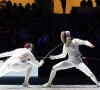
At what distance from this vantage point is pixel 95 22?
16422mm

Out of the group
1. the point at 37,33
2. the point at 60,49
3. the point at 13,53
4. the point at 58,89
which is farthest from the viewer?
the point at 37,33

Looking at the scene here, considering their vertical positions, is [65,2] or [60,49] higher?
[65,2]

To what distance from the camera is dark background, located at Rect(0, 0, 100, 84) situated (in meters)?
14.5

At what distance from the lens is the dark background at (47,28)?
14.5 metres

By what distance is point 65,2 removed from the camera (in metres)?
16.9

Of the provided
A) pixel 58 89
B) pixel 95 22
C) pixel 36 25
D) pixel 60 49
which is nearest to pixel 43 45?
pixel 60 49

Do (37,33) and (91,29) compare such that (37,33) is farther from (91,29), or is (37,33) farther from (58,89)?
(58,89)

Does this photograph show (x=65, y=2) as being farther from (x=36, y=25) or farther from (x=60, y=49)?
(x=60, y=49)

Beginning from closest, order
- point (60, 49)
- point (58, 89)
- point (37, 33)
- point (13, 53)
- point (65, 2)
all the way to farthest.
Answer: point (58, 89), point (13, 53), point (60, 49), point (37, 33), point (65, 2)

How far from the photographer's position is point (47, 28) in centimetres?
1588

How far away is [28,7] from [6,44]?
98.1 inches

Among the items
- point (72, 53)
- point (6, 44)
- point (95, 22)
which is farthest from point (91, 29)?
point (72, 53)

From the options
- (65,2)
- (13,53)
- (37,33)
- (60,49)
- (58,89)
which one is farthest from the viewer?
(65,2)

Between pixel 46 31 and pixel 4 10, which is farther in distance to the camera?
pixel 4 10
